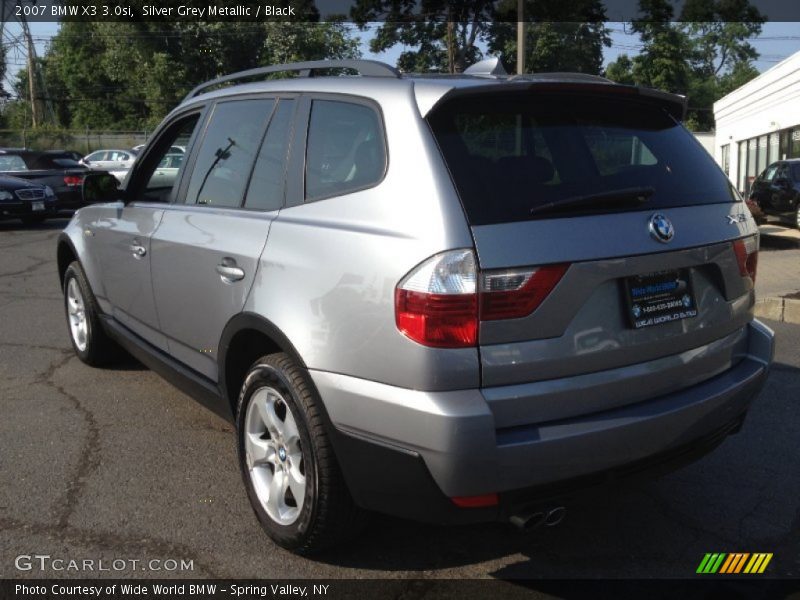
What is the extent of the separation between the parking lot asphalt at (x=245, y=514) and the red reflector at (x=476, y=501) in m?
0.34

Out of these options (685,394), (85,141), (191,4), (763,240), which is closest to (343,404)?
(685,394)

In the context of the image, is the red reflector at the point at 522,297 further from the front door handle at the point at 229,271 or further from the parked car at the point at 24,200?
the parked car at the point at 24,200

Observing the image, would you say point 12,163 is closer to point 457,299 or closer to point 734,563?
point 457,299

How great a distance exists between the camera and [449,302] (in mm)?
2398

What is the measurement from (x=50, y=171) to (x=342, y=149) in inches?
655

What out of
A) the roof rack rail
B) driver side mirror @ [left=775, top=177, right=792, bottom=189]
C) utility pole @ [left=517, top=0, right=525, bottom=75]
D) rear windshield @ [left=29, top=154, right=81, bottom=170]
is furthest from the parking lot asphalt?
utility pole @ [left=517, top=0, right=525, bottom=75]

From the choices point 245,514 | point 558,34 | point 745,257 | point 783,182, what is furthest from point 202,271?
point 558,34

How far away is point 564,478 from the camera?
2.53 meters

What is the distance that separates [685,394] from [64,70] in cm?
7104

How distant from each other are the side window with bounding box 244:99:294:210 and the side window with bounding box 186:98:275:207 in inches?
3.0

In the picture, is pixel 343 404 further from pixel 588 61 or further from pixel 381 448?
pixel 588 61

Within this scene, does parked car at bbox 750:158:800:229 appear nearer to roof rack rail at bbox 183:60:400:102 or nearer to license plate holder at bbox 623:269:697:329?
license plate holder at bbox 623:269:697:329

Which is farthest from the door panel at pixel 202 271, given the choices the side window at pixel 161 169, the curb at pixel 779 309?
the curb at pixel 779 309

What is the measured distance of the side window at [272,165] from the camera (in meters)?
3.25
